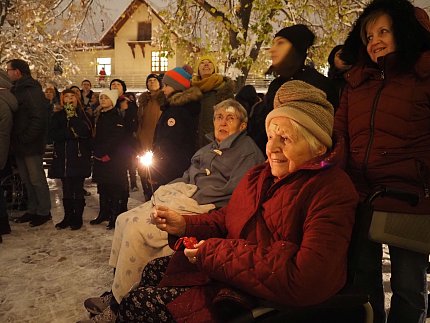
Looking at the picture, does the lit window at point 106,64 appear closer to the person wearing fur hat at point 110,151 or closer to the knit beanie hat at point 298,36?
the person wearing fur hat at point 110,151

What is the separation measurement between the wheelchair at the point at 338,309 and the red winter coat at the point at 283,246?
0.03 m

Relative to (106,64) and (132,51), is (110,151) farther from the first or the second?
(106,64)

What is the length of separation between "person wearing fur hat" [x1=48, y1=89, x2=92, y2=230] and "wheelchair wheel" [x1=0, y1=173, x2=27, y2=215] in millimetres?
1336

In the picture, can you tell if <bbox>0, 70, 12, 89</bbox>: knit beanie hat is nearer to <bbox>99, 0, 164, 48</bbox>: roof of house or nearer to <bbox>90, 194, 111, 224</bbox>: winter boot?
<bbox>90, 194, 111, 224</bbox>: winter boot

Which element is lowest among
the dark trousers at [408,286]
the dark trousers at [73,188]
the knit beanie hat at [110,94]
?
the dark trousers at [73,188]

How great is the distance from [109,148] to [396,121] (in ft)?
13.2

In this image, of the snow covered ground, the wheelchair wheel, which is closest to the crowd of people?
the snow covered ground

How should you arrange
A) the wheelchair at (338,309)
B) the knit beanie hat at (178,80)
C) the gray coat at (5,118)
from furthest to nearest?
the gray coat at (5,118), the knit beanie hat at (178,80), the wheelchair at (338,309)

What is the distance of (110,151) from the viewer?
17.4 feet

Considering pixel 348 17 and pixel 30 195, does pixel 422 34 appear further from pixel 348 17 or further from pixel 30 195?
pixel 348 17

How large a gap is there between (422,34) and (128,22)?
3100cm

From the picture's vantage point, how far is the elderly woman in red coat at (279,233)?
1597 mm

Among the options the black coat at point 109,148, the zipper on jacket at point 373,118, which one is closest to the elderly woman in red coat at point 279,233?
the zipper on jacket at point 373,118

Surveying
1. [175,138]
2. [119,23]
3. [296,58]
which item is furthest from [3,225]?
[119,23]
